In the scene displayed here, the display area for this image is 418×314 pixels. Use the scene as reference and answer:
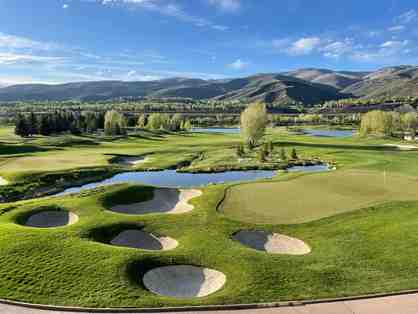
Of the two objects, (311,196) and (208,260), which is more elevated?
(311,196)

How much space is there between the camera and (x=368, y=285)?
2064 cm

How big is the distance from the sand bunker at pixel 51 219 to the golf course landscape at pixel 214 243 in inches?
4.0

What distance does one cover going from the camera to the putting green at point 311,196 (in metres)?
33.2

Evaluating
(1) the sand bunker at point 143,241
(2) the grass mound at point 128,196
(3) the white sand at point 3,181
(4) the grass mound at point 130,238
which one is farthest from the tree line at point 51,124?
(1) the sand bunker at point 143,241

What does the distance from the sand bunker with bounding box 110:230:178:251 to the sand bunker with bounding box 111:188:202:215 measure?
6.27m

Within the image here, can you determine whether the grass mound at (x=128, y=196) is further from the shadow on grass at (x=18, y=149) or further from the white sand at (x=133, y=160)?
the shadow on grass at (x=18, y=149)

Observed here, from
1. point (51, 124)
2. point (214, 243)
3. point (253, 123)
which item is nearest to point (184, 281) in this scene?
point (214, 243)

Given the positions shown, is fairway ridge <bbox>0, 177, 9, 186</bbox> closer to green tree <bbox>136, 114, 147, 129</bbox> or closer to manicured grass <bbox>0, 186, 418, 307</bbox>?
manicured grass <bbox>0, 186, 418, 307</bbox>

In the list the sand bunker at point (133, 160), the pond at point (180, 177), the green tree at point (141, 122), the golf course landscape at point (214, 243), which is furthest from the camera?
the green tree at point (141, 122)

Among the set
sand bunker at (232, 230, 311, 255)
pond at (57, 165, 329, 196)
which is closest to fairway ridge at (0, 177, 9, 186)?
pond at (57, 165, 329, 196)

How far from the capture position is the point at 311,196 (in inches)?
1565

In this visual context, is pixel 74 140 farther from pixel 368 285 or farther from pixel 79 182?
pixel 368 285

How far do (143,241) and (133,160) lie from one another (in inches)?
2056

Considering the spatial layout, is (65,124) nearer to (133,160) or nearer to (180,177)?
(133,160)
